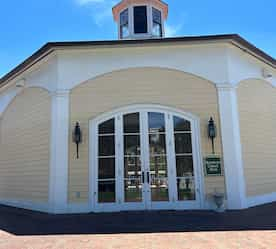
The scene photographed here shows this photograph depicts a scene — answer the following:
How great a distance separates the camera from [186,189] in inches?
246

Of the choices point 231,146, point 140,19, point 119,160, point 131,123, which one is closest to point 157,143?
point 131,123

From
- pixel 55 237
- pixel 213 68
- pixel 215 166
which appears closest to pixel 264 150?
pixel 215 166

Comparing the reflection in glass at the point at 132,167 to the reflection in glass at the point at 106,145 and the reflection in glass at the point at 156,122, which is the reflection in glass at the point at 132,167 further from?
the reflection in glass at the point at 156,122

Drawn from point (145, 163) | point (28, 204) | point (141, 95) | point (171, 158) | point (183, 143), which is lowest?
point (28, 204)

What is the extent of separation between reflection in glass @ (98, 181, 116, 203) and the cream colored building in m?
0.03

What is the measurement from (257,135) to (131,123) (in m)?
3.69

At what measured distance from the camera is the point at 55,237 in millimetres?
4184

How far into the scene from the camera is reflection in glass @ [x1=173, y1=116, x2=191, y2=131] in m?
6.52

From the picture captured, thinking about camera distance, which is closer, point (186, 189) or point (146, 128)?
point (186, 189)

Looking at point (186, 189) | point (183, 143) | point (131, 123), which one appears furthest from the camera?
point (131, 123)

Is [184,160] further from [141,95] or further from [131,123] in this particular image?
[141,95]

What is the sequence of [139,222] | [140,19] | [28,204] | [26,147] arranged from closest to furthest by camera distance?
[139,222]
[28,204]
[26,147]
[140,19]

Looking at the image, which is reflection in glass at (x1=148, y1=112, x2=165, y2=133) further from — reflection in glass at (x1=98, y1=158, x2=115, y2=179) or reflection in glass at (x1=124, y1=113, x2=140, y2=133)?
reflection in glass at (x1=98, y1=158, x2=115, y2=179)

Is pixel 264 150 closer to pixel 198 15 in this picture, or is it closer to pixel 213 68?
pixel 213 68
